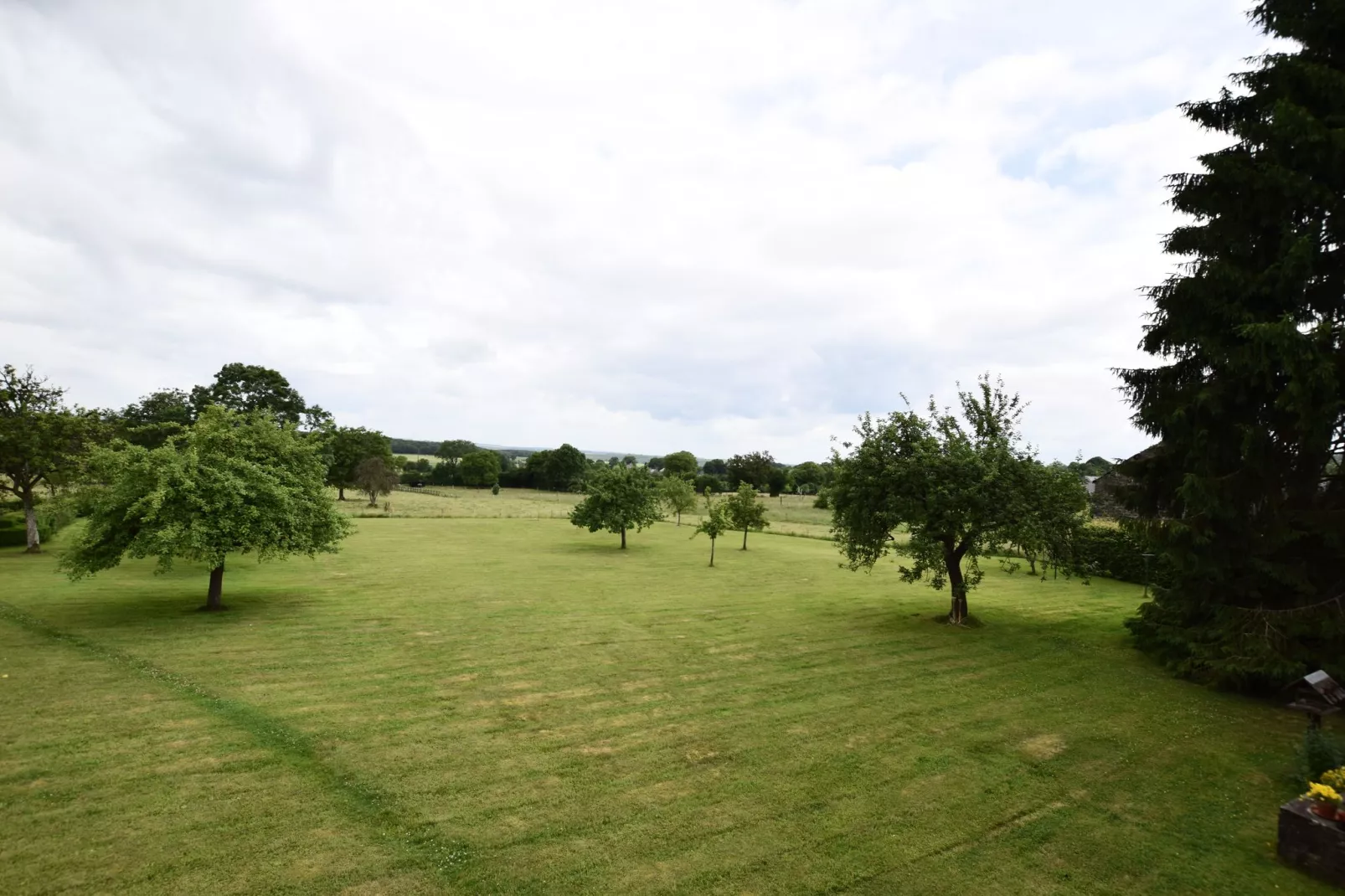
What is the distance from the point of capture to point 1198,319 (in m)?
12.8

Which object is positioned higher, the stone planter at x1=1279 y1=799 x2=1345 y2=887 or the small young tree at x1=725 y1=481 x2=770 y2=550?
the small young tree at x1=725 y1=481 x2=770 y2=550

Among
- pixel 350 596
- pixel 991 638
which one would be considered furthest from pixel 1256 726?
pixel 350 596

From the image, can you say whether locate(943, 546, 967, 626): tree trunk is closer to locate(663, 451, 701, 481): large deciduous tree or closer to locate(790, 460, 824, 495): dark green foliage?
locate(790, 460, 824, 495): dark green foliage

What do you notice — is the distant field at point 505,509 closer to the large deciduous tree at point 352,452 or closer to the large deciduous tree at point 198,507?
the large deciduous tree at point 352,452

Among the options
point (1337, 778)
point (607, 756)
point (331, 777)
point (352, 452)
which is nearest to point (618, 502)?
point (607, 756)

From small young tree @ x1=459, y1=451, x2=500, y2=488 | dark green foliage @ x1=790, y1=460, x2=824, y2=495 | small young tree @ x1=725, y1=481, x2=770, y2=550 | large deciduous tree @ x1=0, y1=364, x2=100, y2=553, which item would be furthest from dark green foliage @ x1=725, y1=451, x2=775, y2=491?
large deciduous tree @ x1=0, y1=364, x2=100, y2=553

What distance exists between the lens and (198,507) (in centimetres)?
1622

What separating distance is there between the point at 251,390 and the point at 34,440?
57953 mm

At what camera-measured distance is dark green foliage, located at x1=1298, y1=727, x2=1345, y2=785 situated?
27.4ft

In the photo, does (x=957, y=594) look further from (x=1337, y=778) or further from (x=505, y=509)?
(x=505, y=509)

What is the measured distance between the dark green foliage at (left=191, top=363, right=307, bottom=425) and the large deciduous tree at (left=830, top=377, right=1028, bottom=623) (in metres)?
76.0

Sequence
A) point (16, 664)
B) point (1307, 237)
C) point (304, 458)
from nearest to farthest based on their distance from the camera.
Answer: point (1307, 237) → point (16, 664) → point (304, 458)

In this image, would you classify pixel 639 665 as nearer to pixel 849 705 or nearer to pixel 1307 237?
pixel 849 705

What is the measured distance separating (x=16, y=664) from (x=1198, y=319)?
79.2 feet
